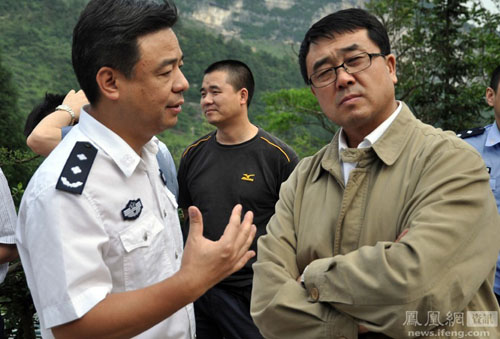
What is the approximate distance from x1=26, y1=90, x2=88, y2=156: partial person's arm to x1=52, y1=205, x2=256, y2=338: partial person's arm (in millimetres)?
1565

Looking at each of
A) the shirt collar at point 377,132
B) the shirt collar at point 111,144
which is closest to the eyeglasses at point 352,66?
the shirt collar at point 377,132

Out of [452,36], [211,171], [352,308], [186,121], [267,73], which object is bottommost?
[352,308]

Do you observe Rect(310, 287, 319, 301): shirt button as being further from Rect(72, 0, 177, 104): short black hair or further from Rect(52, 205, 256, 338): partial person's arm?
Rect(72, 0, 177, 104): short black hair

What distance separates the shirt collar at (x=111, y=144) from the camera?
1.73m

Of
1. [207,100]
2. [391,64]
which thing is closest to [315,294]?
[391,64]

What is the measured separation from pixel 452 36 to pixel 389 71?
638 inches

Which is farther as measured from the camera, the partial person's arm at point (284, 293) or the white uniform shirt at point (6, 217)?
the white uniform shirt at point (6, 217)

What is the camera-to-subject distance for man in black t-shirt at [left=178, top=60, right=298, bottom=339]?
3525 mm

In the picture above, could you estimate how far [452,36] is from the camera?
16875 mm

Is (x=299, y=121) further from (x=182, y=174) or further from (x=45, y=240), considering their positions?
(x=45, y=240)

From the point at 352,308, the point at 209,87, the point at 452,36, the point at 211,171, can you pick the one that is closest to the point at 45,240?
the point at 352,308

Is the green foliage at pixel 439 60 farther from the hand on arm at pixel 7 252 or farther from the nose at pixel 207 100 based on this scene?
the hand on arm at pixel 7 252

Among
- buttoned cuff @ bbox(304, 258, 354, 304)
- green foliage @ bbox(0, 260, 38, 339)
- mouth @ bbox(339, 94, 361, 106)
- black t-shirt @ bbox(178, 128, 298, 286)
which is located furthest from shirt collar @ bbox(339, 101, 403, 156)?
green foliage @ bbox(0, 260, 38, 339)

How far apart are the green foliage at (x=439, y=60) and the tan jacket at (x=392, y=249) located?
1508 cm
